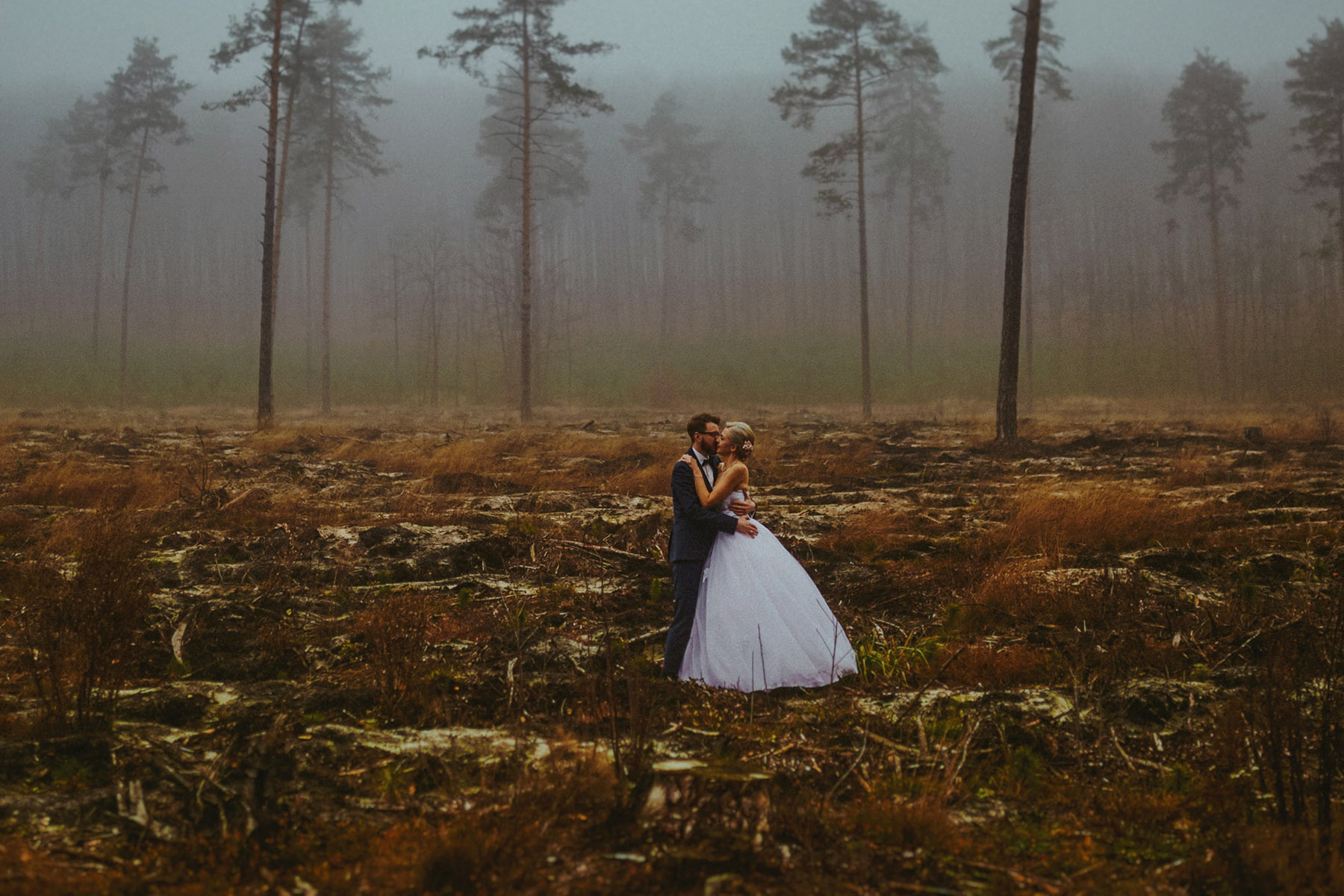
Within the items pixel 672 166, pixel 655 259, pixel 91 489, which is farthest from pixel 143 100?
pixel 91 489

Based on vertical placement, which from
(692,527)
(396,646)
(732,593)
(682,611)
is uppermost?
(692,527)

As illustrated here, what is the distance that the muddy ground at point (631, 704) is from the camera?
3.17m

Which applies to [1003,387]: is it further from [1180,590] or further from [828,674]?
[828,674]

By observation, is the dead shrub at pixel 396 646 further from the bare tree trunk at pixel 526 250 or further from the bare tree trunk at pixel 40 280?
the bare tree trunk at pixel 40 280

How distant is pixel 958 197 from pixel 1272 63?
39460mm

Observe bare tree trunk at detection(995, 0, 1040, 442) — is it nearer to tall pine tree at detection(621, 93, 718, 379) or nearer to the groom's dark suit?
the groom's dark suit

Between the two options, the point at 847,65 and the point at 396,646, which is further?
the point at 847,65

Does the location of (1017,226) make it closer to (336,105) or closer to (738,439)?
(738,439)

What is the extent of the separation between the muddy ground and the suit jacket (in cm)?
68

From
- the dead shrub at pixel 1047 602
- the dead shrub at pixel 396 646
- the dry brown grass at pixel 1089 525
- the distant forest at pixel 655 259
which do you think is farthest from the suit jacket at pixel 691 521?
the distant forest at pixel 655 259

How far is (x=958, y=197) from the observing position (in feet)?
190

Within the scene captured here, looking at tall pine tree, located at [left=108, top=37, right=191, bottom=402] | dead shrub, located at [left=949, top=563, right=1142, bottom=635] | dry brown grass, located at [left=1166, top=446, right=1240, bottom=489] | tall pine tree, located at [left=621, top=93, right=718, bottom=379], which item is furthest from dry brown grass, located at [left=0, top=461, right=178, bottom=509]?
tall pine tree, located at [left=621, top=93, right=718, bottom=379]

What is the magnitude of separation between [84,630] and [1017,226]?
1598 cm

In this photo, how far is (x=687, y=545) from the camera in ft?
17.0
